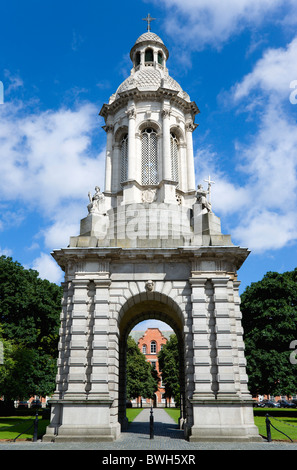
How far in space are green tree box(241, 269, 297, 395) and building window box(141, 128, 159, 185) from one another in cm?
2101

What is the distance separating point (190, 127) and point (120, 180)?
7441 millimetres

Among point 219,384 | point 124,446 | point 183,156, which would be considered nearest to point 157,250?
point 219,384

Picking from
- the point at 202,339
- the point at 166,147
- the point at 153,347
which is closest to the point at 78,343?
the point at 202,339

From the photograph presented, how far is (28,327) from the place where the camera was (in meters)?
40.1

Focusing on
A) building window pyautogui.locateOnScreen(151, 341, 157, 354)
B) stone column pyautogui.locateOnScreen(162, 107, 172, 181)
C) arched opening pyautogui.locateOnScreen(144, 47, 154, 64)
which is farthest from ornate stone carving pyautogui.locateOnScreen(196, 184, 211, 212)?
building window pyautogui.locateOnScreen(151, 341, 157, 354)

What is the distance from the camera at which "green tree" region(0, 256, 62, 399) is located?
117 feet

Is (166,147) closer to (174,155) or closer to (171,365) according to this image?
(174,155)

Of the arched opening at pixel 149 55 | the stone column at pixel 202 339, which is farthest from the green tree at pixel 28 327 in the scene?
the arched opening at pixel 149 55

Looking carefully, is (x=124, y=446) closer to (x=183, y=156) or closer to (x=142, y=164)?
(x=142, y=164)

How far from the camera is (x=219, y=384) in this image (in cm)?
1852

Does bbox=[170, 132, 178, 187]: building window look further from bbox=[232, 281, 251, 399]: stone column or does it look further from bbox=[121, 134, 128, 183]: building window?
bbox=[232, 281, 251, 399]: stone column

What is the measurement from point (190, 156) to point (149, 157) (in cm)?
356

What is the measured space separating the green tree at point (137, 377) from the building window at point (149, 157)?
5366cm

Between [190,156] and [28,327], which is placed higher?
[190,156]
